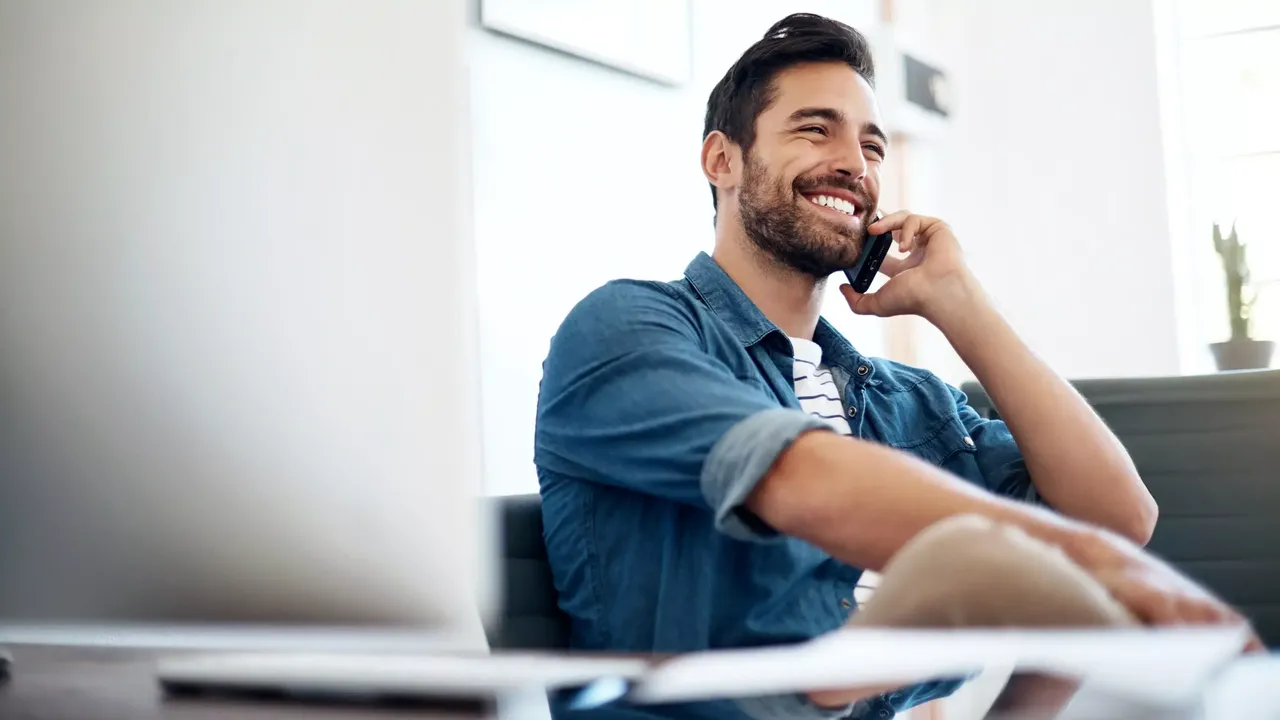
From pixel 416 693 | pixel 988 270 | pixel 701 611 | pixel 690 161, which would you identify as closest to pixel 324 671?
pixel 416 693

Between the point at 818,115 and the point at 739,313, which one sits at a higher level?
the point at 818,115

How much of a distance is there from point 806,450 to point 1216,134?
2506 millimetres

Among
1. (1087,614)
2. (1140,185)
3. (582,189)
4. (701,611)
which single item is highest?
(1140,185)

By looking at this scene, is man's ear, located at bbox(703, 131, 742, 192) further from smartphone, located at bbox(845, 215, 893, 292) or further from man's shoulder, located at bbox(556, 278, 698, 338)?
man's shoulder, located at bbox(556, 278, 698, 338)

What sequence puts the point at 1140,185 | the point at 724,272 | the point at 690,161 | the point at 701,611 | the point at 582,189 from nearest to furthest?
the point at 701,611 < the point at 724,272 < the point at 582,189 < the point at 690,161 < the point at 1140,185

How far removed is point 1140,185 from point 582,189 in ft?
5.44

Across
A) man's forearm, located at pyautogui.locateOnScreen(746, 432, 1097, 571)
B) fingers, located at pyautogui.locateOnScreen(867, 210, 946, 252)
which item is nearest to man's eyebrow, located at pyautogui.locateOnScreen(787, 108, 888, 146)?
fingers, located at pyautogui.locateOnScreen(867, 210, 946, 252)

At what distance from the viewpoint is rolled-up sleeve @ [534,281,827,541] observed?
2.22 ft

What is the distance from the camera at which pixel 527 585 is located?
0.79 m

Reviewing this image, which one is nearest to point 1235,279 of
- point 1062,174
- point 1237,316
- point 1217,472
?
point 1237,316

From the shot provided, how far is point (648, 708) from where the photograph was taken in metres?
0.27

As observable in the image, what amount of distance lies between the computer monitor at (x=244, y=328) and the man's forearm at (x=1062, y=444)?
84 centimetres

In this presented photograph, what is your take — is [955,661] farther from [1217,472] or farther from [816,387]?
[1217,472]

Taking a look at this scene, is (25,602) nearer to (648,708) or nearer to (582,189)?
(648,708)
